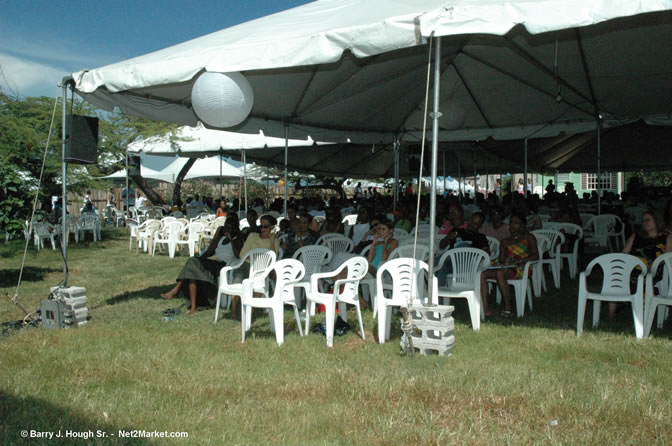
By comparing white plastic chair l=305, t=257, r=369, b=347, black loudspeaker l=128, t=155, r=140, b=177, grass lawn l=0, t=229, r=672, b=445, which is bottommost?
grass lawn l=0, t=229, r=672, b=445

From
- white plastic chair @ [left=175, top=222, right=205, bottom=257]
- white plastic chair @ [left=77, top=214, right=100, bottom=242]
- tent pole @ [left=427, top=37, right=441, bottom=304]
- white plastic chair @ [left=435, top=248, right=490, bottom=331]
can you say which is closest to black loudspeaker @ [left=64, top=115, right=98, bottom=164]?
tent pole @ [left=427, top=37, right=441, bottom=304]

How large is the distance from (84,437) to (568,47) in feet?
23.6

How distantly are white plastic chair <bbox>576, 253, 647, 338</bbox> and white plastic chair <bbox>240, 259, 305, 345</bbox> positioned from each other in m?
2.72

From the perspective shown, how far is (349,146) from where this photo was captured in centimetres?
1678

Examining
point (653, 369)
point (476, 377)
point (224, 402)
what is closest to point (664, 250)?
point (653, 369)

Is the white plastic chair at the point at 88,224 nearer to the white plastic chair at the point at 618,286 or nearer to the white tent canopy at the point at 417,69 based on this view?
the white tent canopy at the point at 417,69

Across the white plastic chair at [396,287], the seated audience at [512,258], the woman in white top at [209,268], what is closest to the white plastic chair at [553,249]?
the seated audience at [512,258]

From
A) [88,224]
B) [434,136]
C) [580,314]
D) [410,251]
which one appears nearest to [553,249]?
[410,251]

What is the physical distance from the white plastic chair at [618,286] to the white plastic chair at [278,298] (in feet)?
8.94

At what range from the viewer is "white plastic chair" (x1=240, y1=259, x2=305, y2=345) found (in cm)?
545

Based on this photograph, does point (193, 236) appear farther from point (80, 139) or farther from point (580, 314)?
point (580, 314)

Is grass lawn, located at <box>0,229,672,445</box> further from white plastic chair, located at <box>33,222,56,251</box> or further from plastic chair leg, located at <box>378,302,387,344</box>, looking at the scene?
white plastic chair, located at <box>33,222,56,251</box>

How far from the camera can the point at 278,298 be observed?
5453mm

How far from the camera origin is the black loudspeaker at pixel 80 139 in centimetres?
635
